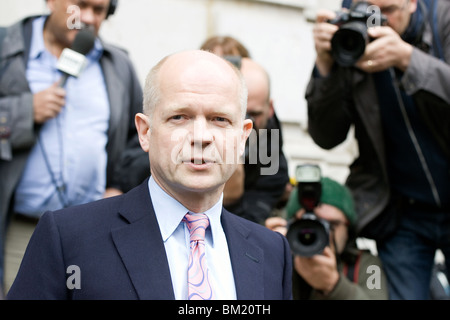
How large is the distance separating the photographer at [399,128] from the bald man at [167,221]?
1531 millimetres

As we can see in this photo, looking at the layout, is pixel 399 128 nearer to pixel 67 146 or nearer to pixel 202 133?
pixel 67 146

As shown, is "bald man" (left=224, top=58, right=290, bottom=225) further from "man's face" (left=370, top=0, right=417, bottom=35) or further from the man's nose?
the man's nose

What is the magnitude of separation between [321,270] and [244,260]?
136 cm

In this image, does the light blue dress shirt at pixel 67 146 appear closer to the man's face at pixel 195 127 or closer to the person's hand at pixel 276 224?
the person's hand at pixel 276 224

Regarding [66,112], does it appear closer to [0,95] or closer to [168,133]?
[0,95]

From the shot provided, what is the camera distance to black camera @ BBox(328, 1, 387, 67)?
3.30 meters

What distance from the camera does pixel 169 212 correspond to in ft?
6.35

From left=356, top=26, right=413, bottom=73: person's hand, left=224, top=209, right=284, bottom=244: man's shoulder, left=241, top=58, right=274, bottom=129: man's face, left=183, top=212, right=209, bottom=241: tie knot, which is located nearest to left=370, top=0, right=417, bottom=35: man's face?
left=356, top=26, right=413, bottom=73: person's hand

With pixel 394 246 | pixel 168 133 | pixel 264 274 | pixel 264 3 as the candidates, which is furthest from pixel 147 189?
pixel 264 3

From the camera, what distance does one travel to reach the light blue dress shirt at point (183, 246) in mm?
1868

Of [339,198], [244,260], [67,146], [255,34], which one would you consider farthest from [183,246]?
[255,34]

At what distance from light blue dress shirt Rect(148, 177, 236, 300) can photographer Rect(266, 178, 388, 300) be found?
4.34ft

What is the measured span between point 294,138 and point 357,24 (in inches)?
103

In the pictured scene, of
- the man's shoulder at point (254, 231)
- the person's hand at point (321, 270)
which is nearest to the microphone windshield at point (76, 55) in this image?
the person's hand at point (321, 270)
